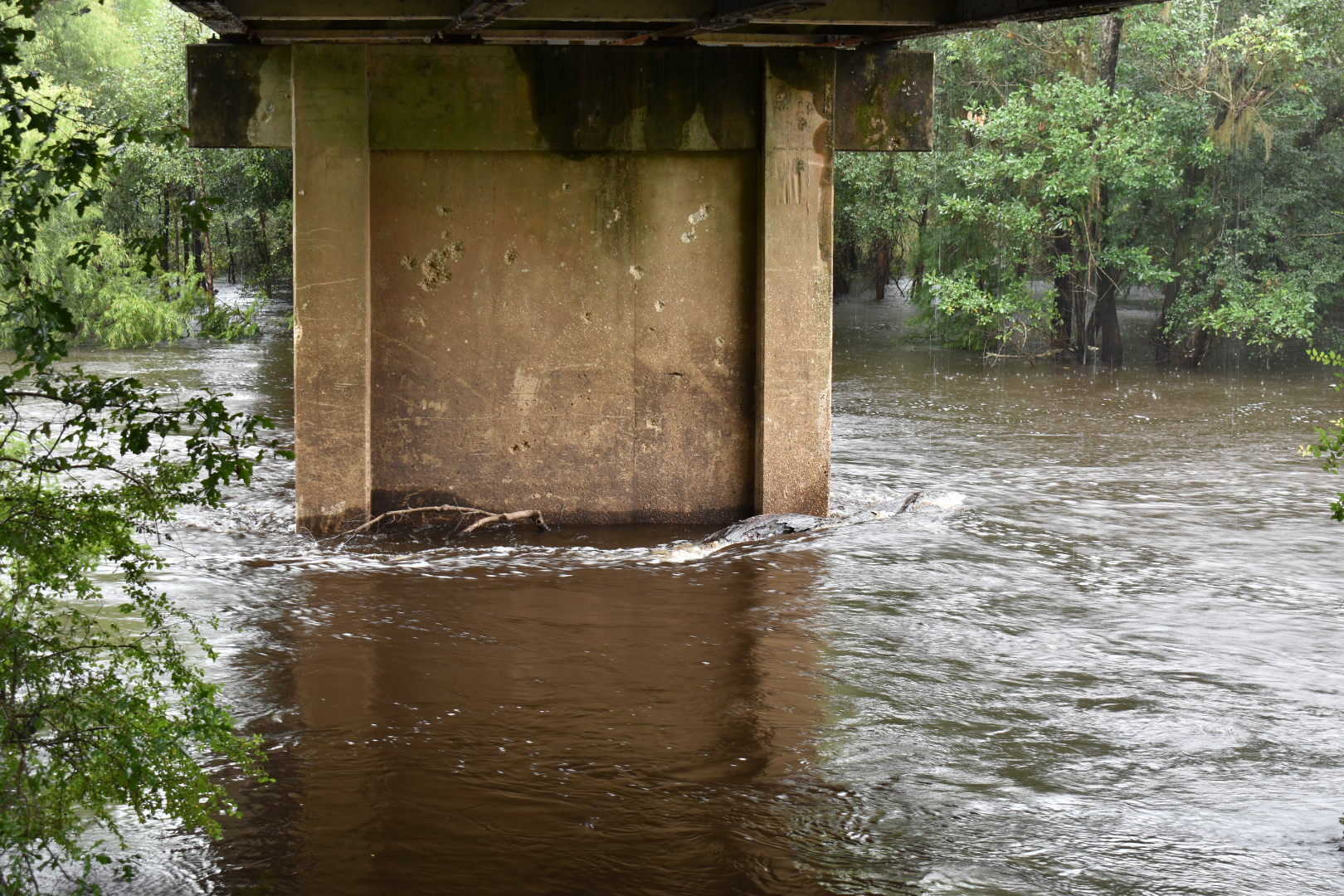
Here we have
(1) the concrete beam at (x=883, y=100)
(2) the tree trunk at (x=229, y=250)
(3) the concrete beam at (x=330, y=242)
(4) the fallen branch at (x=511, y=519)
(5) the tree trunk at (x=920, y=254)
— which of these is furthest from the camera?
(2) the tree trunk at (x=229, y=250)

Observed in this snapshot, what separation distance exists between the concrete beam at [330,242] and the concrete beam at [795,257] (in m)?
3.35

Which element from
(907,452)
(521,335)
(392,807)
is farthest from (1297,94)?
(392,807)

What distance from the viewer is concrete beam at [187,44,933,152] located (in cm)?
1157

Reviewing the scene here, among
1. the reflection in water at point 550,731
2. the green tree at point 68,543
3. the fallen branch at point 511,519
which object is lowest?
the reflection in water at point 550,731

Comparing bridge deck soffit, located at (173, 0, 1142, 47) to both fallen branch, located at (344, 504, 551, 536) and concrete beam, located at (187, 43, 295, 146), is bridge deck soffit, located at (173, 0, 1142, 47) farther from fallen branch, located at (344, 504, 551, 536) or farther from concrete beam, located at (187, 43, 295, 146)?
fallen branch, located at (344, 504, 551, 536)

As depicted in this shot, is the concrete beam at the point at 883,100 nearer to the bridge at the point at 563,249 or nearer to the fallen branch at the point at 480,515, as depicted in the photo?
the bridge at the point at 563,249

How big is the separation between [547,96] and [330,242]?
2.18 m

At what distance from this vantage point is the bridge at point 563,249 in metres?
11.5

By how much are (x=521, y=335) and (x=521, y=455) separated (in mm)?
1049

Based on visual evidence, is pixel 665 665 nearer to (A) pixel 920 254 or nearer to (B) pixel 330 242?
(B) pixel 330 242

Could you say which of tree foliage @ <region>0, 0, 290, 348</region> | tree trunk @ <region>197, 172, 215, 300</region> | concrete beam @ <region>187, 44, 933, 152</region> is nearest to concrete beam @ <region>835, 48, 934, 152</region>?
concrete beam @ <region>187, 44, 933, 152</region>

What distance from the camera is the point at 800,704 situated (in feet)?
25.7

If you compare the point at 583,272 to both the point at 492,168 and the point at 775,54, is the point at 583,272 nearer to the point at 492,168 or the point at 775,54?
the point at 492,168

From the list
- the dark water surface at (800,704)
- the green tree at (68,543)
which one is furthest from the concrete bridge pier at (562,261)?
the green tree at (68,543)
